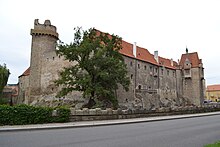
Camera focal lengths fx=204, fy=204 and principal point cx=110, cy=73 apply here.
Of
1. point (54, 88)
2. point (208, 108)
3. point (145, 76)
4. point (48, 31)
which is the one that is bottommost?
point (208, 108)

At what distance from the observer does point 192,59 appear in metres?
59.5

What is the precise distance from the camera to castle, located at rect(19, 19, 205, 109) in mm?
40419

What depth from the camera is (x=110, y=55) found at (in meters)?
30.4

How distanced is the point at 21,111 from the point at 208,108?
2680cm

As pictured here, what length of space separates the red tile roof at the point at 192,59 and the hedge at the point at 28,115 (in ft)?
166

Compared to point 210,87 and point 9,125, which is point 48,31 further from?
point 210,87

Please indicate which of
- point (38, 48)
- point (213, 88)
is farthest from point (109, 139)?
point (213, 88)

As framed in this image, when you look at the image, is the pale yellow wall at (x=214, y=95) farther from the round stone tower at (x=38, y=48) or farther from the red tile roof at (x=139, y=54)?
the round stone tower at (x=38, y=48)

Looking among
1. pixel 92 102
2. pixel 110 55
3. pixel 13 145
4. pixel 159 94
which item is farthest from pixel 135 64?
pixel 13 145

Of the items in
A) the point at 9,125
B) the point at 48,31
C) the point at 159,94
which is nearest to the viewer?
the point at 9,125

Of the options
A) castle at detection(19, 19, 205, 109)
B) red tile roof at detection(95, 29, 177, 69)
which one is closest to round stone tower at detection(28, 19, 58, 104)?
castle at detection(19, 19, 205, 109)

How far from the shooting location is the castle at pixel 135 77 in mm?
40419

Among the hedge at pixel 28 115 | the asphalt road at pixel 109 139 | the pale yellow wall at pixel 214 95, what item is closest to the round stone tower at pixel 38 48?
the hedge at pixel 28 115

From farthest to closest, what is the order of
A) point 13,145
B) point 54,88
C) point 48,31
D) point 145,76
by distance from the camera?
point 145,76
point 48,31
point 54,88
point 13,145
